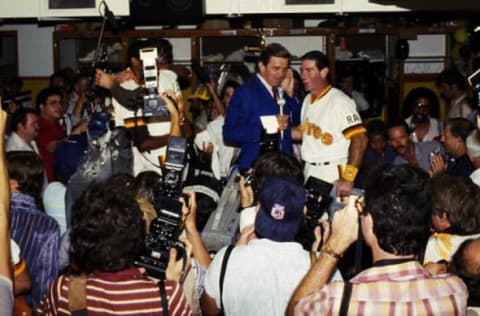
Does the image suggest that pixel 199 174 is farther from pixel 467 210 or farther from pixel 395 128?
pixel 467 210

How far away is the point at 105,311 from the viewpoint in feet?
9.29

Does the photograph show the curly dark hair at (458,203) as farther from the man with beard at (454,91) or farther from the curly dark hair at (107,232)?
the man with beard at (454,91)

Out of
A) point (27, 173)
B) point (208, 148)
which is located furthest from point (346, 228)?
point (208, 148)

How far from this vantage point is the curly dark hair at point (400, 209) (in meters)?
2.60

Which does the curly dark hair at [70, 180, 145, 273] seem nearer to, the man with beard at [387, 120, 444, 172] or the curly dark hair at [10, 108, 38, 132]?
the curly dark hair at [10, 108, 38, 132]

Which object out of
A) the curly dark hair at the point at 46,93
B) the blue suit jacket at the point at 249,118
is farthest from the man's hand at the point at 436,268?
the curly dark hair at the point at 46,93

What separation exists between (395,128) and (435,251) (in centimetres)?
302

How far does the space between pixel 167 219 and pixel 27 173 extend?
102cm

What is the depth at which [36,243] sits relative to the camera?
3814mm

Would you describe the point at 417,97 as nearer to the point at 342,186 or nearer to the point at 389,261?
the point at 342,186

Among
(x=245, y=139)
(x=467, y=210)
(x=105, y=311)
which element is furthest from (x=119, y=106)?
(x=105, y=311)

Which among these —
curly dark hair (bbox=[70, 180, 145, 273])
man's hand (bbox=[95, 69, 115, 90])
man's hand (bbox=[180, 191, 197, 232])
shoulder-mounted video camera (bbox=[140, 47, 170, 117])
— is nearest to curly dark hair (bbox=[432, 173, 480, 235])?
man's hand (bbox=[180, 191, 197, 232])

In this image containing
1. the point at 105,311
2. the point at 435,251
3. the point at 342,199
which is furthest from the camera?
the point at 342,199

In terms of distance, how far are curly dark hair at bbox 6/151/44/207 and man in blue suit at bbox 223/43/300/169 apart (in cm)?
205
